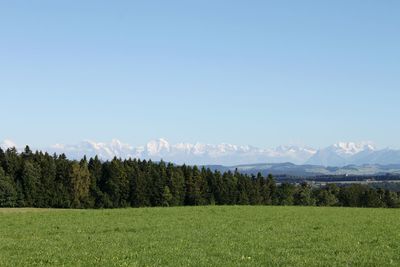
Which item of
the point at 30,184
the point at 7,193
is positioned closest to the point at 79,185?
the point at 30,184

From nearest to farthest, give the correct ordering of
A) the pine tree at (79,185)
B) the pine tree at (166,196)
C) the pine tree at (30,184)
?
the pine tree at (30,184) → the pine tree at (79,185) → the pine tree at (166,196)

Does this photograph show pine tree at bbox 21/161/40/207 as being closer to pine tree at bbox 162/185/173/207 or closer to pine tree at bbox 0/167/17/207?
pine tree at bbox 0/167/17/207

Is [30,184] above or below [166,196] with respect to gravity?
above

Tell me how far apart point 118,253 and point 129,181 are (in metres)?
108

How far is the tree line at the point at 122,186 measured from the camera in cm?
11838

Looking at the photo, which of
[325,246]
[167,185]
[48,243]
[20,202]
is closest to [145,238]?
[48,243]

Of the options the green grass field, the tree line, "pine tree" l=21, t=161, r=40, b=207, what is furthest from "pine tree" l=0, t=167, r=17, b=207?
the green grass field

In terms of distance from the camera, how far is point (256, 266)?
18.8 m

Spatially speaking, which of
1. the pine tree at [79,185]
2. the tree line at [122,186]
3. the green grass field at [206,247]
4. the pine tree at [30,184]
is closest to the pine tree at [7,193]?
the tree line at [122,186]

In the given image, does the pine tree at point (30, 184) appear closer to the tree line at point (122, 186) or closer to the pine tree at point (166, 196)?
the tree line at point (122, 186)

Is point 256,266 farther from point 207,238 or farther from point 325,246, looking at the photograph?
point 207,238

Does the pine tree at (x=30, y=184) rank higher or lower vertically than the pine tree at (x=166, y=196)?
higher

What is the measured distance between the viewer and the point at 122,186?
420 ft

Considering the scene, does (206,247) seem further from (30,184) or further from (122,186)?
(122,186)
